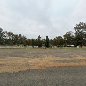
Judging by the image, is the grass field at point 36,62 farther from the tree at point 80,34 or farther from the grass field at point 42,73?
the tree at point 80,34

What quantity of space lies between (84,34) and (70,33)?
1063cm

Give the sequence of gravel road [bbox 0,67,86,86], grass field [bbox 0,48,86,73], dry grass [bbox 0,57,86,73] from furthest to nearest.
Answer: grass field [bbox 0,48,86,73], dry grass [bbox 0,57,86,73], gravel road [bbox 0,67,86,86]

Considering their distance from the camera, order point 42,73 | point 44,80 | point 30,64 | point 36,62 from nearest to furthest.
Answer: point 44,80 → point 42,73 → point 30,64 → point 36,62

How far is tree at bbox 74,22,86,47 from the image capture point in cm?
13406

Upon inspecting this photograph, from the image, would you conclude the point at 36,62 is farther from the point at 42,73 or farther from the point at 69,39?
the point at 69,39

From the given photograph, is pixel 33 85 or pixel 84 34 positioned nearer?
pixel 33 85

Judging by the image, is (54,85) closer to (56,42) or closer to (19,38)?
(56,42)

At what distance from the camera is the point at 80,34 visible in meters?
135

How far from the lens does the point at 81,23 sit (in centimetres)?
13875

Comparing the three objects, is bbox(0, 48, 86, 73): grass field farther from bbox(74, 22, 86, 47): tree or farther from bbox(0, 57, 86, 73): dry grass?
bbox(74, 22, 86, 47): tree

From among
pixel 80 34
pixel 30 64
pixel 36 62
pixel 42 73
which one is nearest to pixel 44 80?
pixel 42 73

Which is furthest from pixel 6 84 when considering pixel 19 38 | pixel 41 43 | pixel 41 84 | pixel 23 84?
pixel 19 38

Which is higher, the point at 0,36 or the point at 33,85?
the point at 0,36

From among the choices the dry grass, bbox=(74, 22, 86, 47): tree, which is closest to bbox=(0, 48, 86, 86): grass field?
the dry grass
